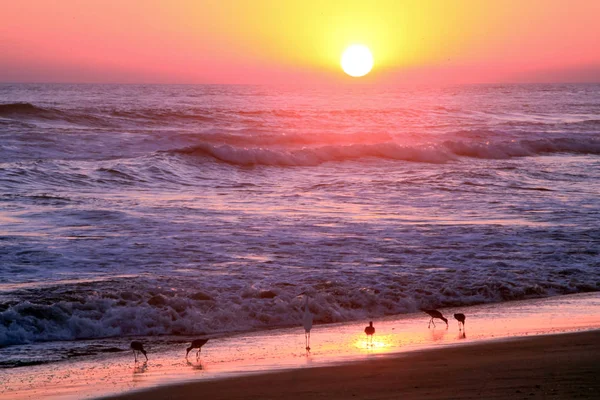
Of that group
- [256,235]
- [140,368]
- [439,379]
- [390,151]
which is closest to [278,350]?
[140,368]

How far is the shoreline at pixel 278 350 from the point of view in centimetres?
712

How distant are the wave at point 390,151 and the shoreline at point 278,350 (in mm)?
20805

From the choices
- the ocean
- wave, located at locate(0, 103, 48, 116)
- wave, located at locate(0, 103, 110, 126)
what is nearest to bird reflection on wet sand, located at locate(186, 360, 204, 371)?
the ocean

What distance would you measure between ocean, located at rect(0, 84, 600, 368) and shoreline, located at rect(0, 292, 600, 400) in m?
0.64

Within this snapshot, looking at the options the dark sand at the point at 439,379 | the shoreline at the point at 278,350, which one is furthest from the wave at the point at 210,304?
the dark sand at the point at 439,379

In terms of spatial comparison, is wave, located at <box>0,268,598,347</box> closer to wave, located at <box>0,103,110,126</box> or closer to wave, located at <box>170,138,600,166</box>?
wave, located at <box>170,138,600,166</box>

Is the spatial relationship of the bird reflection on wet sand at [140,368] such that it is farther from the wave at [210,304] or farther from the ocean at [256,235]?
the wave at [210,304]

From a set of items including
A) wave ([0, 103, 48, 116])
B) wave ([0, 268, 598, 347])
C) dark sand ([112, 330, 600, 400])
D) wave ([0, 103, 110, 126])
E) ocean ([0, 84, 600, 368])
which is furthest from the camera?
wave ([0, 103, 48, 116])

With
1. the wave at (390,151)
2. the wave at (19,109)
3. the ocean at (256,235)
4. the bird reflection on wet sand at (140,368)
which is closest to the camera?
the bird reflection on wet sand at (140,368)

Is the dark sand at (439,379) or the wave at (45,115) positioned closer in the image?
the dark sand at (439,379)

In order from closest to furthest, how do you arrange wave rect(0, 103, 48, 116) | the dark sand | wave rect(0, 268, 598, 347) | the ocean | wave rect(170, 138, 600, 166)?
the dark sand < wave rect(0, 268, 598, 347) < the ocean < wave rect(170, 138, 600, 166) < wave rect(0, 103, 48, 116)

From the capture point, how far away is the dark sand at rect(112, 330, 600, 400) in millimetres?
6141

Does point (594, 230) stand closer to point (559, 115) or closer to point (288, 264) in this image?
point (288, 264)

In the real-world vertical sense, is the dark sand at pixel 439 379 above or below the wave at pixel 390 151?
below
